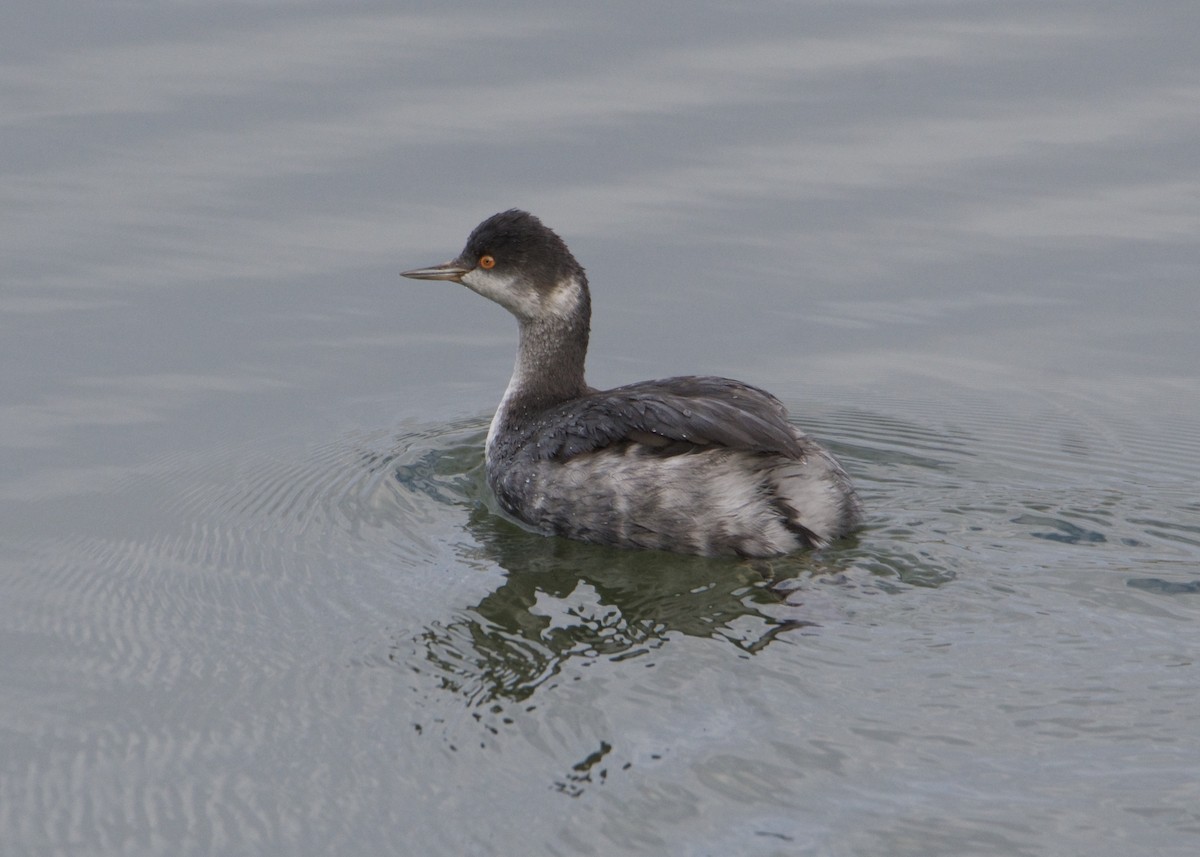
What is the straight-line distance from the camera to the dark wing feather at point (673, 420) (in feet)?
23.7

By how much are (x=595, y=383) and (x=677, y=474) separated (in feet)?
7.40

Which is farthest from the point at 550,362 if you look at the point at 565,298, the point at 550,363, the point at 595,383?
the point at 595,383

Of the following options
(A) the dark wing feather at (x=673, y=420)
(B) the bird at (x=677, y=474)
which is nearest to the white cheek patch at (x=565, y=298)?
(B) the bird at (x=677, y=474)

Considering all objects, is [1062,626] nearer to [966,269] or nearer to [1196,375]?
[1196,375]

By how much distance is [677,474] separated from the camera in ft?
23.9

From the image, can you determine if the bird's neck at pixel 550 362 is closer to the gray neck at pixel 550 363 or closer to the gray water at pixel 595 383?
the gray neck at pixel 550 363

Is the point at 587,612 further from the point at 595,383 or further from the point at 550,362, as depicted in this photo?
the point at 595,383

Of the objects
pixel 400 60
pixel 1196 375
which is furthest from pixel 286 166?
pixel 1196 375

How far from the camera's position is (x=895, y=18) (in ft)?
40.6

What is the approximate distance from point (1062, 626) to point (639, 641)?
Answer: 146 cm

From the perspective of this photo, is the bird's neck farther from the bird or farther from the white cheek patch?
the bird

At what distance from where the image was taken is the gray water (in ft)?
17.6

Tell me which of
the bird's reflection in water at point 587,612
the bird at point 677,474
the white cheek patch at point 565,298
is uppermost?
the white cheek patch at point 565,298

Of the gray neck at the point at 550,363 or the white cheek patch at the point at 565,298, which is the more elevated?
the white cheek patch at the point at 565,298
